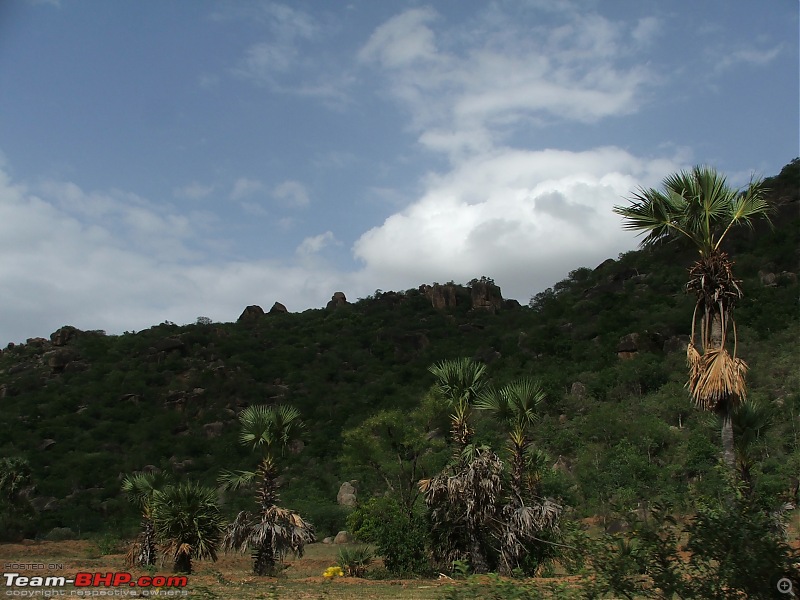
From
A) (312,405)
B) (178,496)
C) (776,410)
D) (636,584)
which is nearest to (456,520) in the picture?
(178,496)

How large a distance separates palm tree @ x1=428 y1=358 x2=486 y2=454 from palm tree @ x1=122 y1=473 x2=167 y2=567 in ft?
31.1

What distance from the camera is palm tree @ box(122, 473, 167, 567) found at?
19953 mm

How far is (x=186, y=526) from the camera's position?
17578 millimetres

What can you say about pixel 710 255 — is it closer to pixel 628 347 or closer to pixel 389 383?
pixel 628 347

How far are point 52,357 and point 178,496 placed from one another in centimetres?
6182

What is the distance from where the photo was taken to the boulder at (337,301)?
102300mm

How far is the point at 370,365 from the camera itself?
2928 inches

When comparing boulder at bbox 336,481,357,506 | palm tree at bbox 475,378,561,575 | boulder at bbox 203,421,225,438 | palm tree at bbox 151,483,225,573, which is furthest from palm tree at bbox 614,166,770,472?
boulder at bbox 203,421,225,438

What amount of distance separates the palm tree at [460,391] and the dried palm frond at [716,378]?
7.29 metres

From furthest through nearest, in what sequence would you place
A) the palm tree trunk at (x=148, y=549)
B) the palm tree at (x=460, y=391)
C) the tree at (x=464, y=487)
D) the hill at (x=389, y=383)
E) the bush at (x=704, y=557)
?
the hill at (x=389, y=383) < the palm tree trunk at (x=148, y=549) < the palm tree at (x=460, y=391) < the tree at (x=464, y=487) < the bush at (x=704, y=557)

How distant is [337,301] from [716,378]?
311 ft

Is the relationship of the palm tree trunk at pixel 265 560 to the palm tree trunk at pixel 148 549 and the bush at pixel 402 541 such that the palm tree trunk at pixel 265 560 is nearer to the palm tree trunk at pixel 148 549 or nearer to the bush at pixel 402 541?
the bush at pixel 402 541

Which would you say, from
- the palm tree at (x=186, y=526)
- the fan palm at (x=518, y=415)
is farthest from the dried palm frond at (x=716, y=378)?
the palm tree at (x=186, y=526)

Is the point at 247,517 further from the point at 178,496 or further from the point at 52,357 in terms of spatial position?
the point at 52,357
